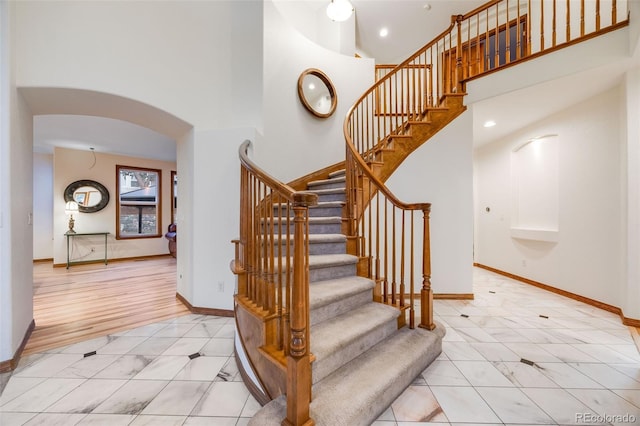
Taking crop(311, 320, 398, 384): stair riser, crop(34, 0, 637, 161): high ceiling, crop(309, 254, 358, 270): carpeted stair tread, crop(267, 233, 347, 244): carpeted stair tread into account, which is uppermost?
crop(34, 0, 637, 161): high ceiling

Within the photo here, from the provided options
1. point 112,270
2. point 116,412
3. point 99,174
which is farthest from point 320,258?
point 99,174

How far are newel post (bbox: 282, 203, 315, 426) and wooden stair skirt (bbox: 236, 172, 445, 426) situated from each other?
9 centimetres

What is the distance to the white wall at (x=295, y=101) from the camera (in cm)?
316

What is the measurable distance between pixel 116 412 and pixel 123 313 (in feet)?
6.15

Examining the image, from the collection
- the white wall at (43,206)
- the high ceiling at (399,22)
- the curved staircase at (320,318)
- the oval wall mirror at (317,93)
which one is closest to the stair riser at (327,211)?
the curved staircase at (320,318)

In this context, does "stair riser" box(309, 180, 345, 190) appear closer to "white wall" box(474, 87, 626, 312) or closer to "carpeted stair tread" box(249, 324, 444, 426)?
"carpeted stair tread" box(249, 324, 444, 426)

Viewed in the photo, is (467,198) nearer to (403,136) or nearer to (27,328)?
(403,136)

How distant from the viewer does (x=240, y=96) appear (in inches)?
123

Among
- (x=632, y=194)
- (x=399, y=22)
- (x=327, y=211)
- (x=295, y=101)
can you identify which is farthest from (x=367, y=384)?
(x=399, y=22)

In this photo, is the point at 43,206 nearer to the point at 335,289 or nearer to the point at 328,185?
the point at 328,185

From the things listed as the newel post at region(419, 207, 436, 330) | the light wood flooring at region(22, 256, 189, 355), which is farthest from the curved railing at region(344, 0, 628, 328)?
the light wood flooring at region(22, 256, 189, 355)

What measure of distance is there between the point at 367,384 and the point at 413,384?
0.50 metres

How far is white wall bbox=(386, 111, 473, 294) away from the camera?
348cm

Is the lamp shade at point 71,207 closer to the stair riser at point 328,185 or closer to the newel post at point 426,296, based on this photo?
the stair riser at point 328,185
